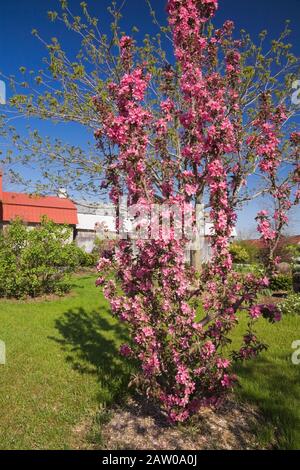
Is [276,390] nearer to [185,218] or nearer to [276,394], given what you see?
[276,394]

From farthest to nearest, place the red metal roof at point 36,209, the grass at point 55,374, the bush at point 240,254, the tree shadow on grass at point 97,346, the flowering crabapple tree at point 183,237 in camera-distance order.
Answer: the red metal roof at point 36,209
the bush at point 240,254
the tree shadow on grass at point 97,346
the grass at point 55,374
the flowering crabapple tree at point 183,237

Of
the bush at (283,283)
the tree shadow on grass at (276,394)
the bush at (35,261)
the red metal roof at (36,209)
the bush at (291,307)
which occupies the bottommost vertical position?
the tree shadow on grass at (276,394)

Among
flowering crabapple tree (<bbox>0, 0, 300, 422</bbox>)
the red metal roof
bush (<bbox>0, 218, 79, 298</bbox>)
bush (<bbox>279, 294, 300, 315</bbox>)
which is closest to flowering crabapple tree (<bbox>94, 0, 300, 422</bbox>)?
flowering crabapple tree (<bbox>0, 0, 300, 422</bbox>)

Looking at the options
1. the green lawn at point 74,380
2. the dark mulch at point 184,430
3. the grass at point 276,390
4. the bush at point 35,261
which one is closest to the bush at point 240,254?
the bush at point 35,261

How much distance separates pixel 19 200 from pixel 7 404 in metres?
22.0

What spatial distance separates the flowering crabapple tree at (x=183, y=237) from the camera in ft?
10.8

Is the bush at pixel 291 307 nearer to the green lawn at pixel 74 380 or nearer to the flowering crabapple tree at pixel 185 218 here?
the green lawn at pixel 74 380

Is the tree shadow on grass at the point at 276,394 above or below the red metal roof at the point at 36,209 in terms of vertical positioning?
below

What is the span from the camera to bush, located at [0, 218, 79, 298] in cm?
1080

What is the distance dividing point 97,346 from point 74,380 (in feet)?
4.74

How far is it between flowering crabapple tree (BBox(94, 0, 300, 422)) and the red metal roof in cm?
2136

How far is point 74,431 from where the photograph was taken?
3.73m

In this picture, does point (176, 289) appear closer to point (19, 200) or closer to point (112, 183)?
point (112, 183)
